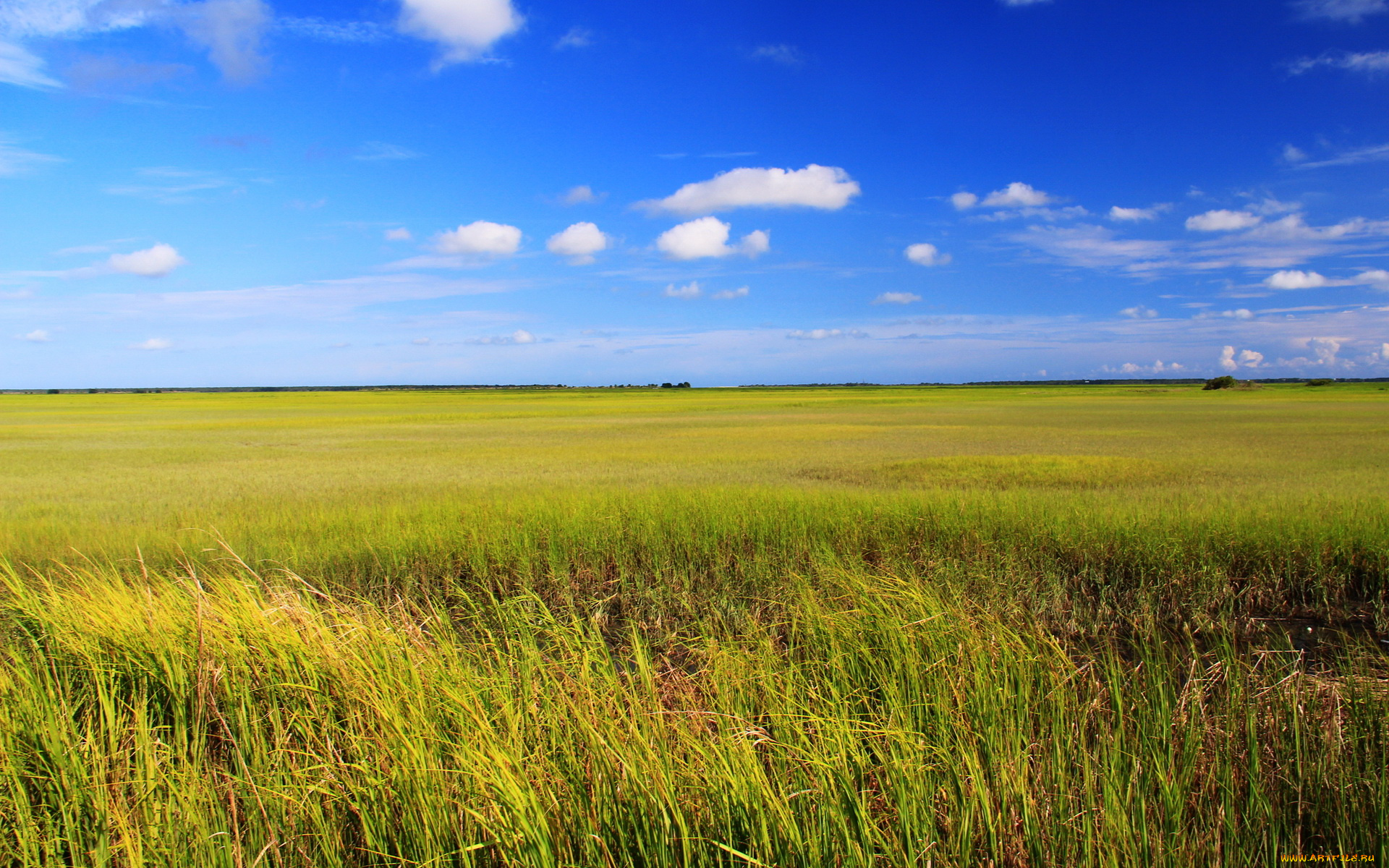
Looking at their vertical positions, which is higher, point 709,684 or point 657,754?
point 657,754

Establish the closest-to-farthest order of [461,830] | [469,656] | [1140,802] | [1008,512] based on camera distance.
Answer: [1140,802] → [461,830] → [469,656] → [1008,512]

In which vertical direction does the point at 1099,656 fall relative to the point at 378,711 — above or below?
below

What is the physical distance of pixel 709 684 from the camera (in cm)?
416

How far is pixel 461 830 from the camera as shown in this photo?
2.82 meters

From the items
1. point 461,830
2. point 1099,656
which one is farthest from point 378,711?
point 1099,656

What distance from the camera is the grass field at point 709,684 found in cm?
268

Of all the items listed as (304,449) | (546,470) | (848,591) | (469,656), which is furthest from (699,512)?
(304,449)

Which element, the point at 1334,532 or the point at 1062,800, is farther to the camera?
the point at 1334,532

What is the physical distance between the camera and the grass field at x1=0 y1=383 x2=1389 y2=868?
2682 mm

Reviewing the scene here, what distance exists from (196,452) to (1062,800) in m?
30.1

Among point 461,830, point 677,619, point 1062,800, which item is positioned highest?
point 1062,800

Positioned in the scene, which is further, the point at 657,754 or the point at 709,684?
the point at 709,684

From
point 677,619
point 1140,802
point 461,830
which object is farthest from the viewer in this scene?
point 677,619

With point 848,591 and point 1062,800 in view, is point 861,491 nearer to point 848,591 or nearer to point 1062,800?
point 848,591
